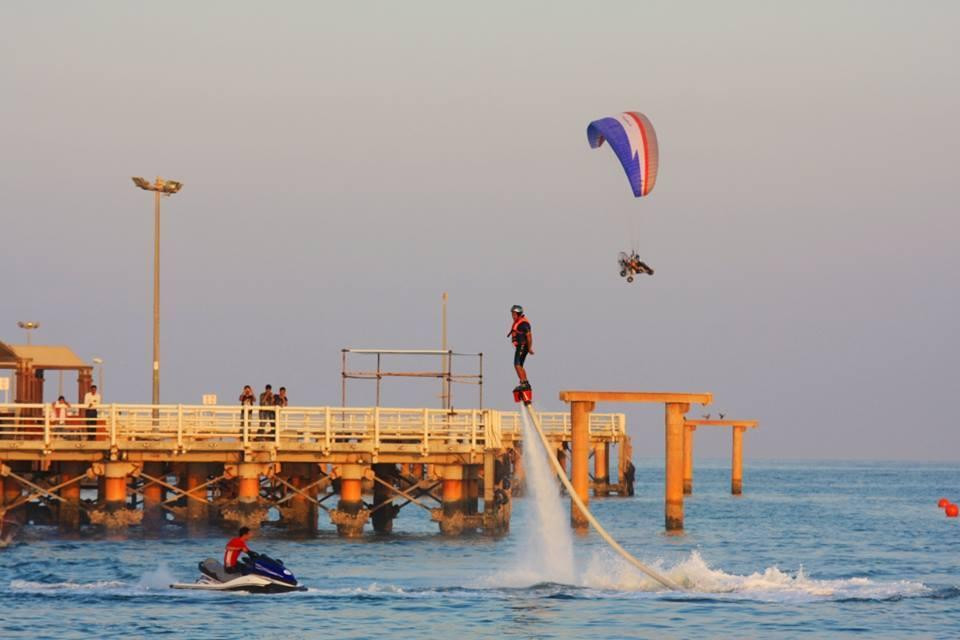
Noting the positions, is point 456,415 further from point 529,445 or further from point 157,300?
point 529,445

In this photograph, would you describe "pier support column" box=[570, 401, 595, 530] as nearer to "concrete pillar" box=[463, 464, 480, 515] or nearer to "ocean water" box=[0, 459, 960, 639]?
"ocean water" box=[0, 459, 960, 639]

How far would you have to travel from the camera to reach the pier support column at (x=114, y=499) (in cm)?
5038

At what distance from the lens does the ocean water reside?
34.9 meters

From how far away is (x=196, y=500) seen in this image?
172 feet

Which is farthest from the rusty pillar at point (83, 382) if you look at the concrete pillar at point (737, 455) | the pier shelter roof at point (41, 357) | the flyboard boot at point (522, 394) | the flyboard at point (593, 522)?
the concrete pillar at point (737, 455)

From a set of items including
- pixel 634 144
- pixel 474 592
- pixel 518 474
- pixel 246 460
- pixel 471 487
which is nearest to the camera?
pixel 474 592

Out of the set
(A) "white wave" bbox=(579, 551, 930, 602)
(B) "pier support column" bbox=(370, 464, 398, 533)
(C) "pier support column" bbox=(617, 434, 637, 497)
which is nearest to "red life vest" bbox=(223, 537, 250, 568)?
(A) "white wave" bbox=(579, 551, 930, 602)

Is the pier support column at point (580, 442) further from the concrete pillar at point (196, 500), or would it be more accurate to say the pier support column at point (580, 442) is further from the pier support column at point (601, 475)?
the pier support column at point (601, 475)

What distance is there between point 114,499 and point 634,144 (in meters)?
17.5

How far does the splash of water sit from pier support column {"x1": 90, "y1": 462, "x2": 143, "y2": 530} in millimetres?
11850

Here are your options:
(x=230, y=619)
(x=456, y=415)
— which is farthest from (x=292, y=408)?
(x=230, y=619)

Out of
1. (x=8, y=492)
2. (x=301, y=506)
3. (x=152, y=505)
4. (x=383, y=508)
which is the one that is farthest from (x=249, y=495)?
(x=8, y=492)

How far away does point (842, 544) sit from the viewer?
199ft

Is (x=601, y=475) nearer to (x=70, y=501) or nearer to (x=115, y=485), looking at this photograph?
(x=70, y=501)
